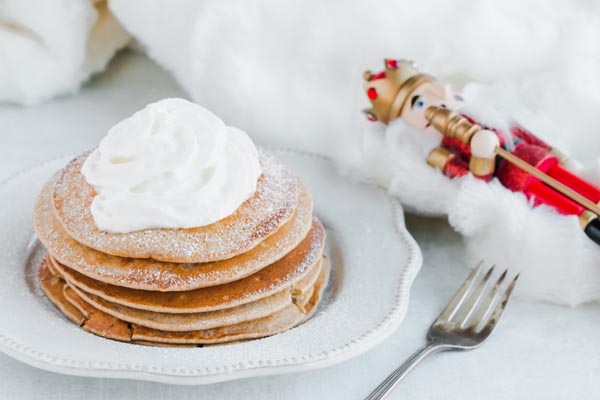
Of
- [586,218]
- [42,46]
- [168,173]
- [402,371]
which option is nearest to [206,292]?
[168,173]

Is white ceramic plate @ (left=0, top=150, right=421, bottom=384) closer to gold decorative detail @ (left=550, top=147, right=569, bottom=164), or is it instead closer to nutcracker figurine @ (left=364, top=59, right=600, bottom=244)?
nutcracker figurine @ (left=364, top=59, right=600, bottom=244)

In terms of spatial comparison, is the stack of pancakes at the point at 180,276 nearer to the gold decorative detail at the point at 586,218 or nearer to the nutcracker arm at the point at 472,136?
the nutcracker arm at the point at 472,136

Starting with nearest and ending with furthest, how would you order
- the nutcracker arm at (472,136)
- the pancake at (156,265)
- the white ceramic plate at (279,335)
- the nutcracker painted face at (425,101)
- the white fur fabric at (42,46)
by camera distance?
the white ceramic plate at (279,335)
the pancake at (156,265)
the nutcracker arm at (472,136)
the nutcracker painted face at (425,101)
the white fur fabric at (42,46)

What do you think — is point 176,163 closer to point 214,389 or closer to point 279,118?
point 214,389

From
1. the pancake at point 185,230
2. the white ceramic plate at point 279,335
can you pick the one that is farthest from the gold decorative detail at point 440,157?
the pancake at point 185,230

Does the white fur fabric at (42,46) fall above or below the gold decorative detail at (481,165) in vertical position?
below

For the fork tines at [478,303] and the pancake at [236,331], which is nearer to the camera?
the pancake at [236,331]

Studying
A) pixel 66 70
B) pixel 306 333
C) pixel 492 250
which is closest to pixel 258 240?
pixel 306 333

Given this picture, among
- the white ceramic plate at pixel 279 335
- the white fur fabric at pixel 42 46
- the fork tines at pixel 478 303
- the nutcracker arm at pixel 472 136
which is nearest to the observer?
the white ceramic plate at pixel 279 335

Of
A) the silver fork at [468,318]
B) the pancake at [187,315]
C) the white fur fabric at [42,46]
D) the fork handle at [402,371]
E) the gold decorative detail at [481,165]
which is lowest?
the white fur fabric at [42,46]
